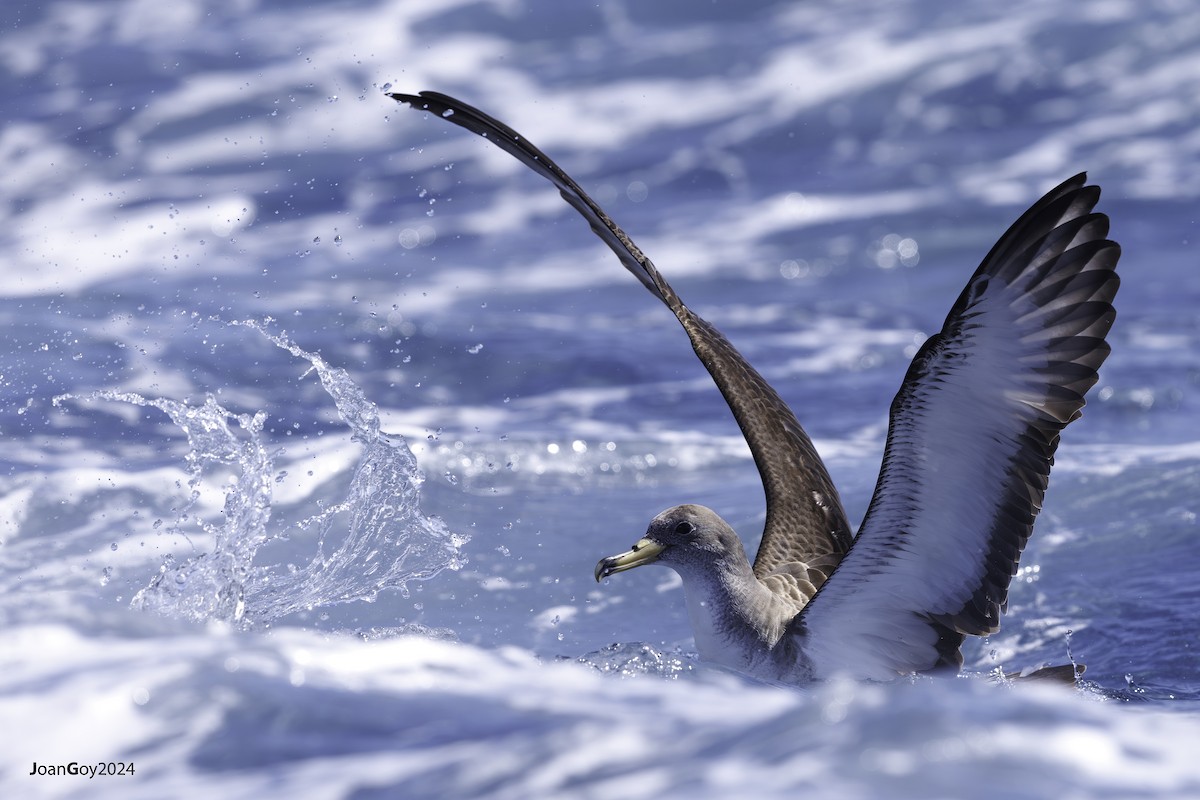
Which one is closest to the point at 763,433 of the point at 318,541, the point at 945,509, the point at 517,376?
the point at 945,509

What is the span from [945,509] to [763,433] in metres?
1.42

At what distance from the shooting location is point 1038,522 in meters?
8.21

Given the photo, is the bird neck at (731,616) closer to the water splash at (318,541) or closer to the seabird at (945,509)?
the seabird at (945,509)

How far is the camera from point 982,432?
5.39 m

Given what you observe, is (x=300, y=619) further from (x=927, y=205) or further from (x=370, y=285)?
(x=927, y=205)

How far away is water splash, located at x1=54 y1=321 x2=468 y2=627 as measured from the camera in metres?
6.26

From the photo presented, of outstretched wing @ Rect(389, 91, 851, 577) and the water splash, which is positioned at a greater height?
outstretched wing @ Rect(389, 91, 851, 577)

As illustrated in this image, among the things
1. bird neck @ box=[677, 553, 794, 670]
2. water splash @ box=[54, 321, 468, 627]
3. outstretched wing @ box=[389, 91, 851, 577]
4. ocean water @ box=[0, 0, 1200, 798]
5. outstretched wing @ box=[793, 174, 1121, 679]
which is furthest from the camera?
outstretched wing @ box=[389, 91, 851, 577]

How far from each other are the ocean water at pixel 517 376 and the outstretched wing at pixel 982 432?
2.04ft

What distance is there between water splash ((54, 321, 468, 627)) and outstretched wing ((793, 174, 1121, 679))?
2246mm

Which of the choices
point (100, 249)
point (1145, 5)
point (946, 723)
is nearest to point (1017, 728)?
point (946, 723)

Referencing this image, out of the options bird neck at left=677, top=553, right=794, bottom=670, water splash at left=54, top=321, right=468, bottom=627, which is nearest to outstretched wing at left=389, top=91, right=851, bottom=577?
bird neck at left=677, top=553, right=794, bottom=670

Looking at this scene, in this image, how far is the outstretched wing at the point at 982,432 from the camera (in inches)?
204

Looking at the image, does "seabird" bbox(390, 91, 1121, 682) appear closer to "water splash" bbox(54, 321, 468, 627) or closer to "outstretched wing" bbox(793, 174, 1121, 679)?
"outstretched wing" bbox(793, 174, 1121, 679)
